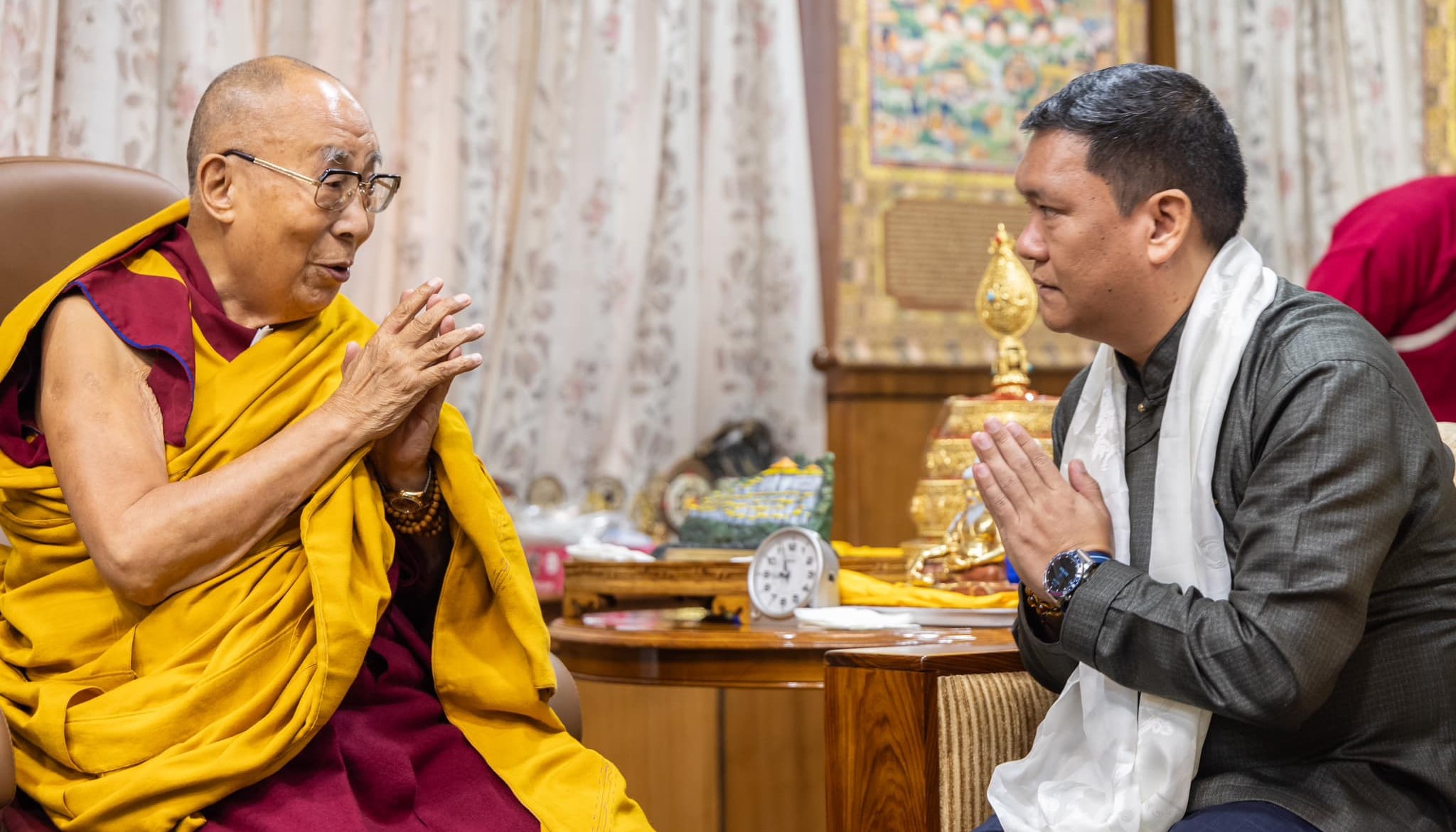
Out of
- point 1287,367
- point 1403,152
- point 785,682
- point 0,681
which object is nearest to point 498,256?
point 785,682

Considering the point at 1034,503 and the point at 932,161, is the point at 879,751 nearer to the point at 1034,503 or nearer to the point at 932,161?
the point at 1034,503

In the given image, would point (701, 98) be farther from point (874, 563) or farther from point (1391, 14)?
point (1391, 14)

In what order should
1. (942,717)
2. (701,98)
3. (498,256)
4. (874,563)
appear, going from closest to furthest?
(942,717) → (874,563) → (498,256) → (701,98)

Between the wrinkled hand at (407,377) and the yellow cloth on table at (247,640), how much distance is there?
0.12 ft

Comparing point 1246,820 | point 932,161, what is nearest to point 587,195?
point 932,161

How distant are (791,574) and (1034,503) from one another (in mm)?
888

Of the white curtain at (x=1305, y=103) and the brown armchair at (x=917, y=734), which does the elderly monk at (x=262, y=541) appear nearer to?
the brown armchair at (x=917, y=734)

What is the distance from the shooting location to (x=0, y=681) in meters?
1.59

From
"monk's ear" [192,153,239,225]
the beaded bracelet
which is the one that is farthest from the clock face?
"monk's ear" [192,153,239,225]

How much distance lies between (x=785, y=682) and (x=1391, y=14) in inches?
167

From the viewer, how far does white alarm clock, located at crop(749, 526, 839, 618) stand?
7.63ft

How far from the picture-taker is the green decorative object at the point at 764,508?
2596 mm

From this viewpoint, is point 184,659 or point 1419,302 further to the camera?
point 1419,302

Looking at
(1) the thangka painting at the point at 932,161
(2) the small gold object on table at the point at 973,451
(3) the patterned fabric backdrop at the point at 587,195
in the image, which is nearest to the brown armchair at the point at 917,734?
(2) the small gold object on table at the point at 973,451
